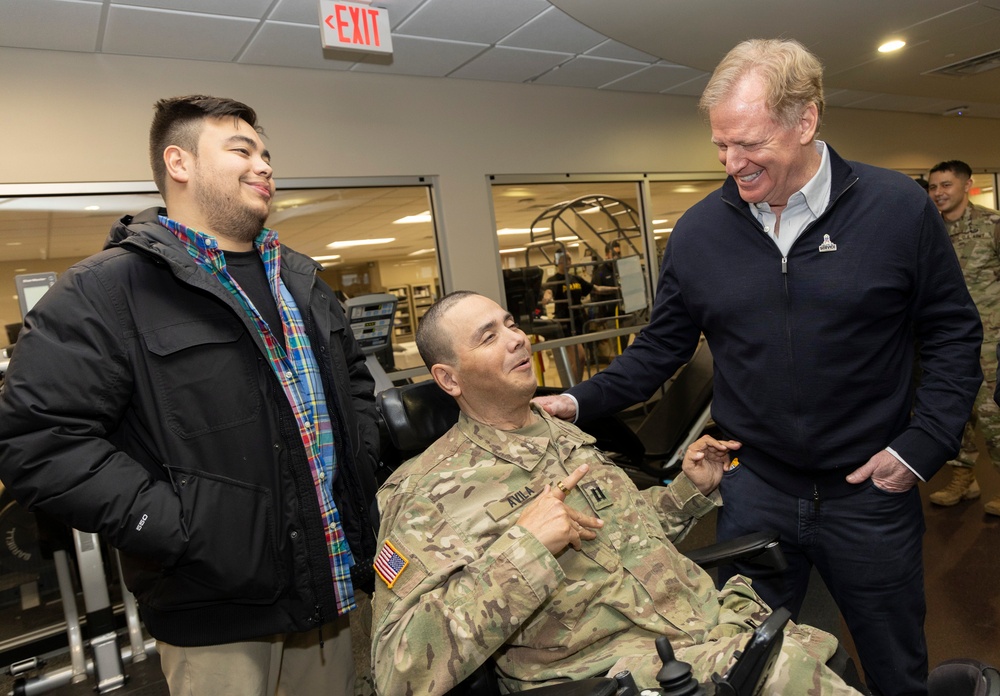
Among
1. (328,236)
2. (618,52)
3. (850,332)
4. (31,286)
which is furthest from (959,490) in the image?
(31,286)

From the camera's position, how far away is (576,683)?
3.68 feet

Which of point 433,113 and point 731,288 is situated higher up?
point 433,113

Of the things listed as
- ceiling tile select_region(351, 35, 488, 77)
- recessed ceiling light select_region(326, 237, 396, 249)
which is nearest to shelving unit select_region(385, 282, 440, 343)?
recessed ceiling light select_region(326, 237, 396, 249)

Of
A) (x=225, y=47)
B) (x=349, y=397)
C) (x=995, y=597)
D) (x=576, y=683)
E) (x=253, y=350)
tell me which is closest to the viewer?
(x=576, y=683)

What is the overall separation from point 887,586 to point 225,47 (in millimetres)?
3870

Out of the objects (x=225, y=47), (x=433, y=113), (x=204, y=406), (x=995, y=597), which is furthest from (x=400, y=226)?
(x=995, y=597)

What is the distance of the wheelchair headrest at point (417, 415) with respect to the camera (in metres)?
1.74

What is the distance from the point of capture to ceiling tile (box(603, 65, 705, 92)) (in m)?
5.09

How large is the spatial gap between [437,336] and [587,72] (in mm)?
3964

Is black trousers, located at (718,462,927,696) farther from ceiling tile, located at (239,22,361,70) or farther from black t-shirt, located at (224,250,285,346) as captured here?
ceiling tile, located at (239,22,361,70)

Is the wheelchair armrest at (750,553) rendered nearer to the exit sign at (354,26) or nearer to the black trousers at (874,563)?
the black trousers at (874,563)

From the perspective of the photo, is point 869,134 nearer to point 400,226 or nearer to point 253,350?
point 400,226

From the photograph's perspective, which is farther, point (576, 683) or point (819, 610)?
point (819, 610)

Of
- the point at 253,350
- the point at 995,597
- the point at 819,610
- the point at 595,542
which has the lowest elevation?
the point at 995,597
